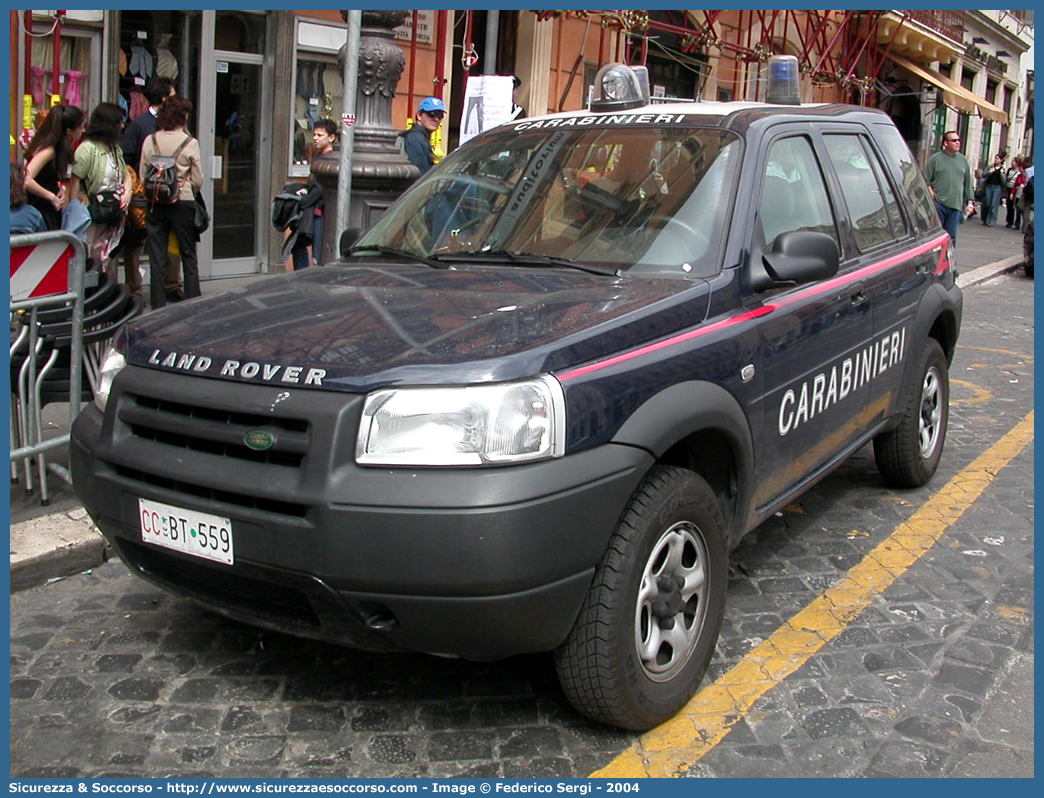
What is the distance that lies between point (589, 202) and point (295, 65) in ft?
30.4

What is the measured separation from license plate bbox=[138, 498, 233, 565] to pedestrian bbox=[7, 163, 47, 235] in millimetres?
3205

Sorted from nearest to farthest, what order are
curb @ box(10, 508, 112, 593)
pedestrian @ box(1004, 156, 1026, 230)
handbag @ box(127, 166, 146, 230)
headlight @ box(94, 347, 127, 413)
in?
headlight @ box(94, 347, 127, 413) → curb @ box(10, 508, 112, 593) → handbag @ box(127, 166, 146, 230) → pedestrian @ box(1004, 156, 1026, 230)

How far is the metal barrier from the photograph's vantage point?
16.0ft

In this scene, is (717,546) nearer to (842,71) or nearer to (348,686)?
(348,686)

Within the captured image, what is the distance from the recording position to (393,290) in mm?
3816

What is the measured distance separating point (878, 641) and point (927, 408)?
2.11 meters

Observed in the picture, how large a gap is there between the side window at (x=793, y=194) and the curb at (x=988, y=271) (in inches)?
474

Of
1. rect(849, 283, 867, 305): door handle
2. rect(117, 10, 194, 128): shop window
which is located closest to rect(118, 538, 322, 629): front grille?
rect(849, 283, 867, 305): door handle

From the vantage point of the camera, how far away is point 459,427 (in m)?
2.94

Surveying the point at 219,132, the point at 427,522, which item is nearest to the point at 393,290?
the point at 427,522

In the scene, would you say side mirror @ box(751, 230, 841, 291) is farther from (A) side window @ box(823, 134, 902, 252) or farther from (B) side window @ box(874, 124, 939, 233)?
(B) side window @ box(874, 124, 939, 233)

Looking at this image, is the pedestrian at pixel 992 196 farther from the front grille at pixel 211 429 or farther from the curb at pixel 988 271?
the front grille at pixel 211 429

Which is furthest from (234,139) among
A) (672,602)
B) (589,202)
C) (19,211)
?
(672,602)

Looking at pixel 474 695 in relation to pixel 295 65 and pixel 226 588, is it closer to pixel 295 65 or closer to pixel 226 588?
pixel 226 588
